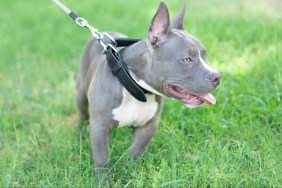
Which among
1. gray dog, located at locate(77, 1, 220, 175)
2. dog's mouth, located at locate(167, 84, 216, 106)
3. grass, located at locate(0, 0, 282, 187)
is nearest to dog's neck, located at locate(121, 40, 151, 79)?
gray dog, located at locate(77, 1, 220, 175)

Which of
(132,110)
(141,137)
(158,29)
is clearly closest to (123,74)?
(132,110)

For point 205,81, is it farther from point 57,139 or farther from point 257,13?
point 257,13

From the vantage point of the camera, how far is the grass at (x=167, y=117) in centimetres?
318

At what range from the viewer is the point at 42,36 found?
777 centimetres

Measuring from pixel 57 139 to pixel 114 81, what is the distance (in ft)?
3.42

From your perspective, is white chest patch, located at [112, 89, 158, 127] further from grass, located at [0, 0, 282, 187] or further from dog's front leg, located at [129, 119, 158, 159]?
grass, located at [0, 0, 282, 187]

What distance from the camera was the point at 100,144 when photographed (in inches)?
136

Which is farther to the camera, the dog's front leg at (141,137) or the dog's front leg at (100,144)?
the dog's front leg at (141,137)

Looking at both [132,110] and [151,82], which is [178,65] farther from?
[132,110]

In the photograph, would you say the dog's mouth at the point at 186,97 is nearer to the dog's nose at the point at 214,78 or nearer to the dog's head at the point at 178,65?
the dog's head at the point at 178,65

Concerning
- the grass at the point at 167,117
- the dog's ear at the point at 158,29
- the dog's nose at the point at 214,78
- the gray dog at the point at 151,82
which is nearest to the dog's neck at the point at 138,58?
the gray dog at the point at 151,82

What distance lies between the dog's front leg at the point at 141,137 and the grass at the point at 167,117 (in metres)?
0.07

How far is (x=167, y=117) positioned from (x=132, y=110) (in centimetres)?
93

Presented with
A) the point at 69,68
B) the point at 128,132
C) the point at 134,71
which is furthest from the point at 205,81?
the point at 69,68
